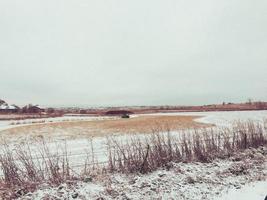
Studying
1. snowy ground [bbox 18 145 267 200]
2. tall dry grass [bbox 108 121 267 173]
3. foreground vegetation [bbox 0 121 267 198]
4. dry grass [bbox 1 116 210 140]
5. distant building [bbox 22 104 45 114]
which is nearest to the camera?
snowy ground [bbox 18 145 267 200]

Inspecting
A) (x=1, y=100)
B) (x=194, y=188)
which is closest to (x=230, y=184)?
(x=194, y=188)

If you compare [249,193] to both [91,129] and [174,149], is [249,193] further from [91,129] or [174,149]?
[91,129]

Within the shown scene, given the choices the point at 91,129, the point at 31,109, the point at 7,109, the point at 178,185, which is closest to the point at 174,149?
the point at 178,185

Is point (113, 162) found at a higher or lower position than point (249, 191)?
higher

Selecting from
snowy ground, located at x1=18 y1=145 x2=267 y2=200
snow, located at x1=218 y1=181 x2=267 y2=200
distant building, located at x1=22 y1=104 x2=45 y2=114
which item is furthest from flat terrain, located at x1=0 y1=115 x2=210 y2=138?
distant building, located at x1=22 y1=104 x2=45 y2=114

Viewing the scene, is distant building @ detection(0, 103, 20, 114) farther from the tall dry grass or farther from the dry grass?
the tall dry grass

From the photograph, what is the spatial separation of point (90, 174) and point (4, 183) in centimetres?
220

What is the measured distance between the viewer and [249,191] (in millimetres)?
7723

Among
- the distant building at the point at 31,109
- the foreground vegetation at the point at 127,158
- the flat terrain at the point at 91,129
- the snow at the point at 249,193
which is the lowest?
the snow at the point at 249,193

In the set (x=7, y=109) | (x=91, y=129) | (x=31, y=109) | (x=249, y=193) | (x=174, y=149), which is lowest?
(x=249, y=193)

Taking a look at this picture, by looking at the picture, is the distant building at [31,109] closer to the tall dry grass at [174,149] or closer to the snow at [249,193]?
Result: the tall dry grass at [174,149]

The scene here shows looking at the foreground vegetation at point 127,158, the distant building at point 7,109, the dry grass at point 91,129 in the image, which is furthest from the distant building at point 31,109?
the foreground vegetation at point 127,158

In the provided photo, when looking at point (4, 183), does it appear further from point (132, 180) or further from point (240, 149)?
point (240, 149)

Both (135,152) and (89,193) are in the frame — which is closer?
(89,193)
